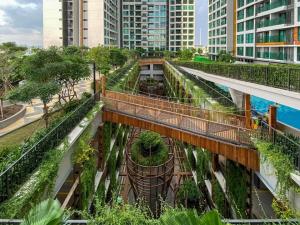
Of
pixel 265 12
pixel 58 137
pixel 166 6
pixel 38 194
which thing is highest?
pixel 166 6

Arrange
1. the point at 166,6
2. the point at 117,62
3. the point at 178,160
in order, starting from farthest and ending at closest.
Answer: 1. the point at 166,6
2. the point at 117,62
3. the point at 178,160

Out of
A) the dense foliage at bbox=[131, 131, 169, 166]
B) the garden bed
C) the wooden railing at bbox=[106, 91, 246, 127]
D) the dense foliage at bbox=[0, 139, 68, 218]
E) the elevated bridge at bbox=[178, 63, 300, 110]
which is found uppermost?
the elevated bridge at bbox=[178, 63, 300, 110]

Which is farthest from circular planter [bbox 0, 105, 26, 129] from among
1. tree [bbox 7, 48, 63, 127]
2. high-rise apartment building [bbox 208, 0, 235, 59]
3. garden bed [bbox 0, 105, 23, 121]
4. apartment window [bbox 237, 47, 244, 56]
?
high-rise apartment building [bbox 208, 0, 235, 59]

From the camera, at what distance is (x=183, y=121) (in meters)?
18.1

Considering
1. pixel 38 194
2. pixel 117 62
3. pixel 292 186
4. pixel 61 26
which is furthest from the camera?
pixel 61 26

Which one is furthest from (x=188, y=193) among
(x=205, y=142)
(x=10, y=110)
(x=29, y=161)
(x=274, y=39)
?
(x=274, y=39)

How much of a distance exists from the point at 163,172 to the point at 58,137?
12.6m

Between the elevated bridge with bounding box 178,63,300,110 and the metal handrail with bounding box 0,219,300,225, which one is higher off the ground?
the elevated bridge with bounding box 178,63,300,110

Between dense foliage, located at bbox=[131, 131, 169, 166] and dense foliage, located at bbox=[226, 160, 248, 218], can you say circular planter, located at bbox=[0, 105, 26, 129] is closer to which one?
dense foliage, located at bbox=[131, 131, 169, 166]

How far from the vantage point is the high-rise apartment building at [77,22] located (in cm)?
8719

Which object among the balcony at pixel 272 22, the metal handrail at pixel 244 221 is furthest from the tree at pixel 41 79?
the balcony at pixel 272 22

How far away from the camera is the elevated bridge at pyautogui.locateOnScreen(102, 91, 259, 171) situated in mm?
14656

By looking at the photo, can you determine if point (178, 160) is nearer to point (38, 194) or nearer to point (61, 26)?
point (38, 194)

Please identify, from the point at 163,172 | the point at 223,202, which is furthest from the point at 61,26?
the point at 223,202
